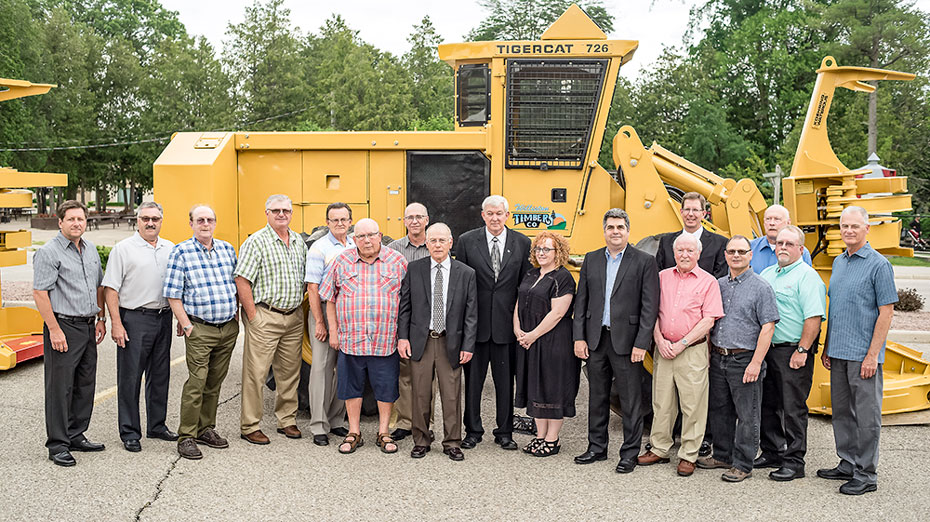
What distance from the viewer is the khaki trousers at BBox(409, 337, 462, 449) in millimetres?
6004

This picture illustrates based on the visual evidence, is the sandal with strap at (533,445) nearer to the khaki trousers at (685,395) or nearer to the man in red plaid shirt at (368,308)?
the khaki trousers at (685,395)

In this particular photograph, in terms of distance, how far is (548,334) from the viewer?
5.96 meters

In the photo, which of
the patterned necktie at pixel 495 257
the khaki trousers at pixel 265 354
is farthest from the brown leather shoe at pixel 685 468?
the khaki trousers at pixel 265 354

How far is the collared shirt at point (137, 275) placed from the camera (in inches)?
231

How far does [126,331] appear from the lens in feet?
19.7

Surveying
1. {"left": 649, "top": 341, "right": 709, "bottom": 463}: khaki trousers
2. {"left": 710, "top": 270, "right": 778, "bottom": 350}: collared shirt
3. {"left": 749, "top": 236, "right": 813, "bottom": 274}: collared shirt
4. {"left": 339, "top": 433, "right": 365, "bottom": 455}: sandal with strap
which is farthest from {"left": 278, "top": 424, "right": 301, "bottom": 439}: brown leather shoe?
{"left": 749, "top": 236, "right": 813, "bottom": 274}: collared shirt

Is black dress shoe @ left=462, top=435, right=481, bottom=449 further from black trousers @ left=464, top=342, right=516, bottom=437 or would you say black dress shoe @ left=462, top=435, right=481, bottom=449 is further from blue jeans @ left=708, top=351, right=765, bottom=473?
blue jeans @ left=708, top=351, right=765, bottom=473

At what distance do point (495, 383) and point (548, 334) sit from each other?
0.66m

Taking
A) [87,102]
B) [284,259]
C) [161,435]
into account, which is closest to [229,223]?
[284,259]

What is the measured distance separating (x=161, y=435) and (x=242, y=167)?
→ 2.93 meters

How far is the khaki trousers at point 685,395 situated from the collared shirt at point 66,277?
439 cm

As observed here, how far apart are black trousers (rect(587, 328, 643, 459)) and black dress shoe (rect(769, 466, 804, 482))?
98cm

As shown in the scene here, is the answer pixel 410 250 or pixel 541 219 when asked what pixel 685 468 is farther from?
pixel 541 219

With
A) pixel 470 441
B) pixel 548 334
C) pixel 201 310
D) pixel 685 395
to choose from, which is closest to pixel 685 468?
pixel 685 395
